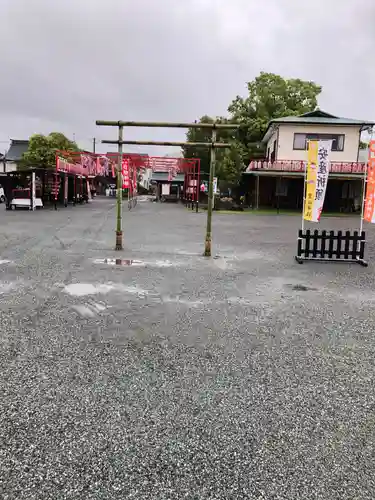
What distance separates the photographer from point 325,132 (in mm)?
30422

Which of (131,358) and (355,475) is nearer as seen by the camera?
(355,475)

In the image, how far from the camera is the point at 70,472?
250cm

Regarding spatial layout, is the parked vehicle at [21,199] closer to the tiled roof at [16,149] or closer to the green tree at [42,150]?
the green tree at [42,150]

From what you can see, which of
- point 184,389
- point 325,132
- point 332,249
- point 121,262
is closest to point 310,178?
point 332,249

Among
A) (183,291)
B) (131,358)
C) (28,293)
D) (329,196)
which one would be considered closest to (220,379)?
(131,358)

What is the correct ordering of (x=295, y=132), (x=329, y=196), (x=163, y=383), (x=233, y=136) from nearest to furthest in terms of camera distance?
(x=163, y=383)
(x=295, y=132)
(x=329, y=196)
(x=233, y=136)

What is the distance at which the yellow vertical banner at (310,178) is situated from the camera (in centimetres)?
1016

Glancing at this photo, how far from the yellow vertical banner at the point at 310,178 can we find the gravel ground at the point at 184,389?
3132 mm

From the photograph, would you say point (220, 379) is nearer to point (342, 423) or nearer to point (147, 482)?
point (342, 423)

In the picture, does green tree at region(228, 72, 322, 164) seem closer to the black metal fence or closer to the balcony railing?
the balcony railing

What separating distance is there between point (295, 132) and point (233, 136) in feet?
30.9

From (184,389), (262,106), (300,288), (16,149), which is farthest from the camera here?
(16,149)

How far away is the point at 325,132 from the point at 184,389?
3026 cm

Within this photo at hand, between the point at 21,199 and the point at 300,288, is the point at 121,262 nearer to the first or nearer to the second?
the point at 300,288
